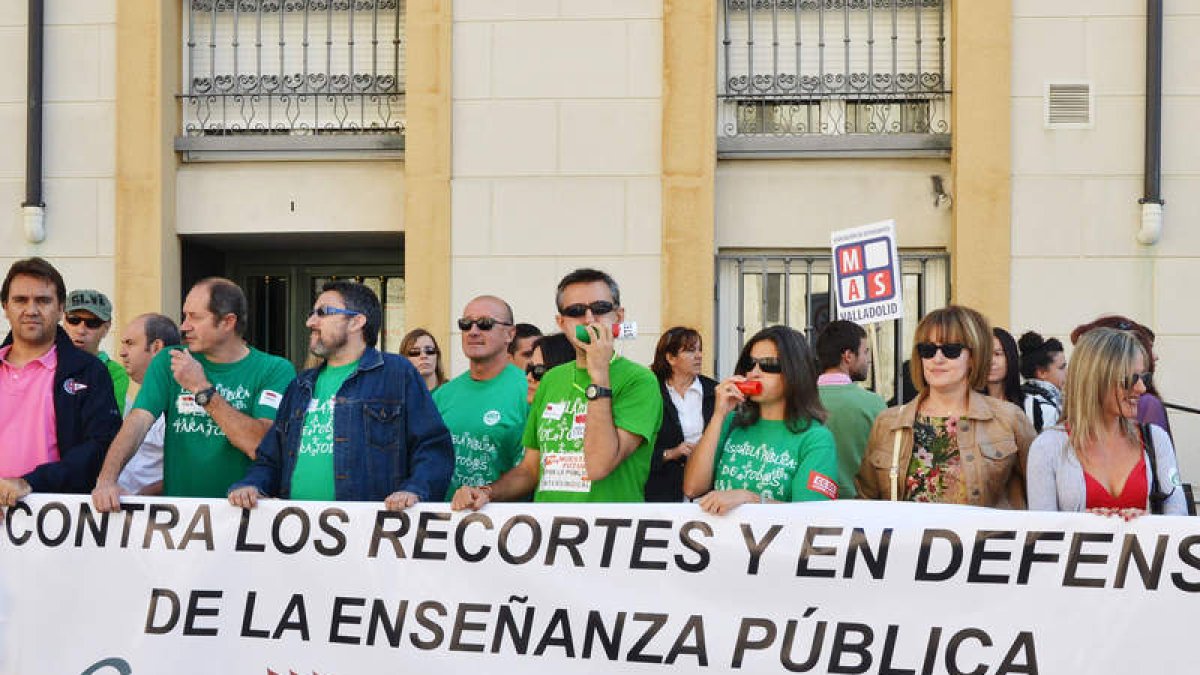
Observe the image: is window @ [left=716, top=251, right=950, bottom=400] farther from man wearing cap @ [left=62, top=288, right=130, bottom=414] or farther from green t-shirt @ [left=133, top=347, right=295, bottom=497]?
green t-shirt @ [left=133, top=347, right=295, bottom=497]

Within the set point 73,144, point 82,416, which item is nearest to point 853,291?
point 82,416

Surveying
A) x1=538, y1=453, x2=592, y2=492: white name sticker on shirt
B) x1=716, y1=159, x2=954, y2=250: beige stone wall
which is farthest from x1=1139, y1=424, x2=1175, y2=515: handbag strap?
x1=716, y1=159, x2=954, y2=250: beige stone wall

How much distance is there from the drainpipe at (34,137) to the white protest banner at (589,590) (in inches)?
262

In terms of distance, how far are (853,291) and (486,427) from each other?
350 cm

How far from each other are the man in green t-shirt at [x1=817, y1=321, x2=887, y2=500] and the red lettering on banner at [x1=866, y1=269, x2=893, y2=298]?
1.67 metres

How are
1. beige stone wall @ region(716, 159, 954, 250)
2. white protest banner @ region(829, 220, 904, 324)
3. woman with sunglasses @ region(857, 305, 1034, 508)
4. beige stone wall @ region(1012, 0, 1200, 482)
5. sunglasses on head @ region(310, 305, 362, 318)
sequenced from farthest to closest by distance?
beige stone wall @ region(716, 159, 954, 250), beige stone wall @ region(1012, 0, 1200, 482), white protest banner @ region(829, 220, 904, 324), sunglasses on head @ region(310, 305, 362, 318), woman with sunglasses @ region(857, 305, 1034, 508)

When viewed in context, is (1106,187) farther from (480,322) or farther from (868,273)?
(480,322)

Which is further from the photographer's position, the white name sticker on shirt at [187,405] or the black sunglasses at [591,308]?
the white name sticker on shirt at [187,405]

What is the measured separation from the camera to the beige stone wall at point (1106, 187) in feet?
36.3

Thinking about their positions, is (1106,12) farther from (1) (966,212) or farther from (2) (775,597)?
(2) (775,597)

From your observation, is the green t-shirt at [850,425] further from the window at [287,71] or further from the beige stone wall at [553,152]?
the window at [287,71]

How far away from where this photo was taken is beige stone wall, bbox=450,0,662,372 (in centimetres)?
1141

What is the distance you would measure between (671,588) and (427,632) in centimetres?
90

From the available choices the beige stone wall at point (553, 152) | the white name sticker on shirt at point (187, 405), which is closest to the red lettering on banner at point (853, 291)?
the beige stone wall at point (553, 152)
